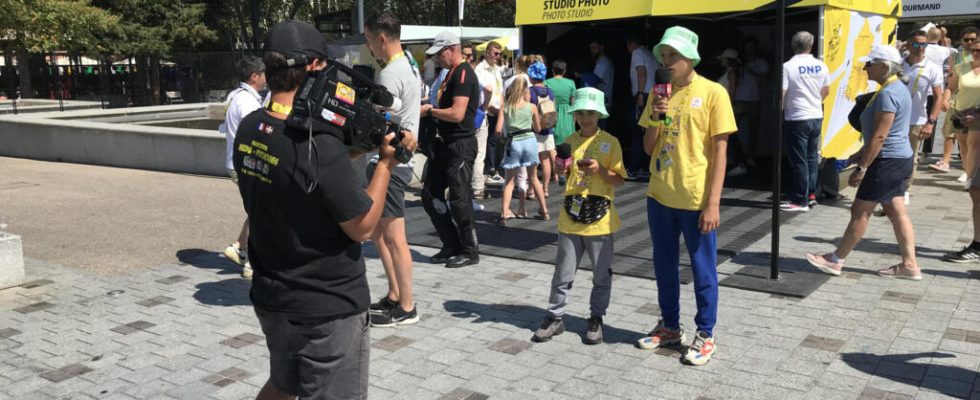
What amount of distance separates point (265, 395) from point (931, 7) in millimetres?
22355

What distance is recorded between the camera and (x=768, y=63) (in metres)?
12.1

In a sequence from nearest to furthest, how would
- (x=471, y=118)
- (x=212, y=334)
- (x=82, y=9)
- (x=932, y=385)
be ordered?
(x=932, y=385), (x=212, y=334), (x=471, y=118), (x=82, y=9)

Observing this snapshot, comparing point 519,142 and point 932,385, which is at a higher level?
point 519,142

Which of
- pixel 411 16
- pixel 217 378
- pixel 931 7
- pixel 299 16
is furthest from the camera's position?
pixel 411 16

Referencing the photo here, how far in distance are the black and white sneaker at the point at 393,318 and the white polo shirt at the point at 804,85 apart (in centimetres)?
529

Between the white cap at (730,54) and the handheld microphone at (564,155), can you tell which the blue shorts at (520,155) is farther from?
the white cap at (730,54)

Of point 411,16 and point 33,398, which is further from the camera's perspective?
point 411,16

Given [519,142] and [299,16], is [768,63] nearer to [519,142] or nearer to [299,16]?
[519,142]

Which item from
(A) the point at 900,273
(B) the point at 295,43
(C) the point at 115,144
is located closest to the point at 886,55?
(A) the point at 900,273

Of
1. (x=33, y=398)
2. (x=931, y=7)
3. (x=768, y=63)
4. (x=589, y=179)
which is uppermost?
(x=931, y=7)

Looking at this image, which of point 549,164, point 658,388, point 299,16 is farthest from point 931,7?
point 299,16

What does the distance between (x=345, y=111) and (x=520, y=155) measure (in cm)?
601

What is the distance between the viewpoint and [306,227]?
2.66 meters

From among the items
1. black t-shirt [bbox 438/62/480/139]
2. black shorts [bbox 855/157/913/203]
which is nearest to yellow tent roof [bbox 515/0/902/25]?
black shorts [bbox 855/157/913/203]
